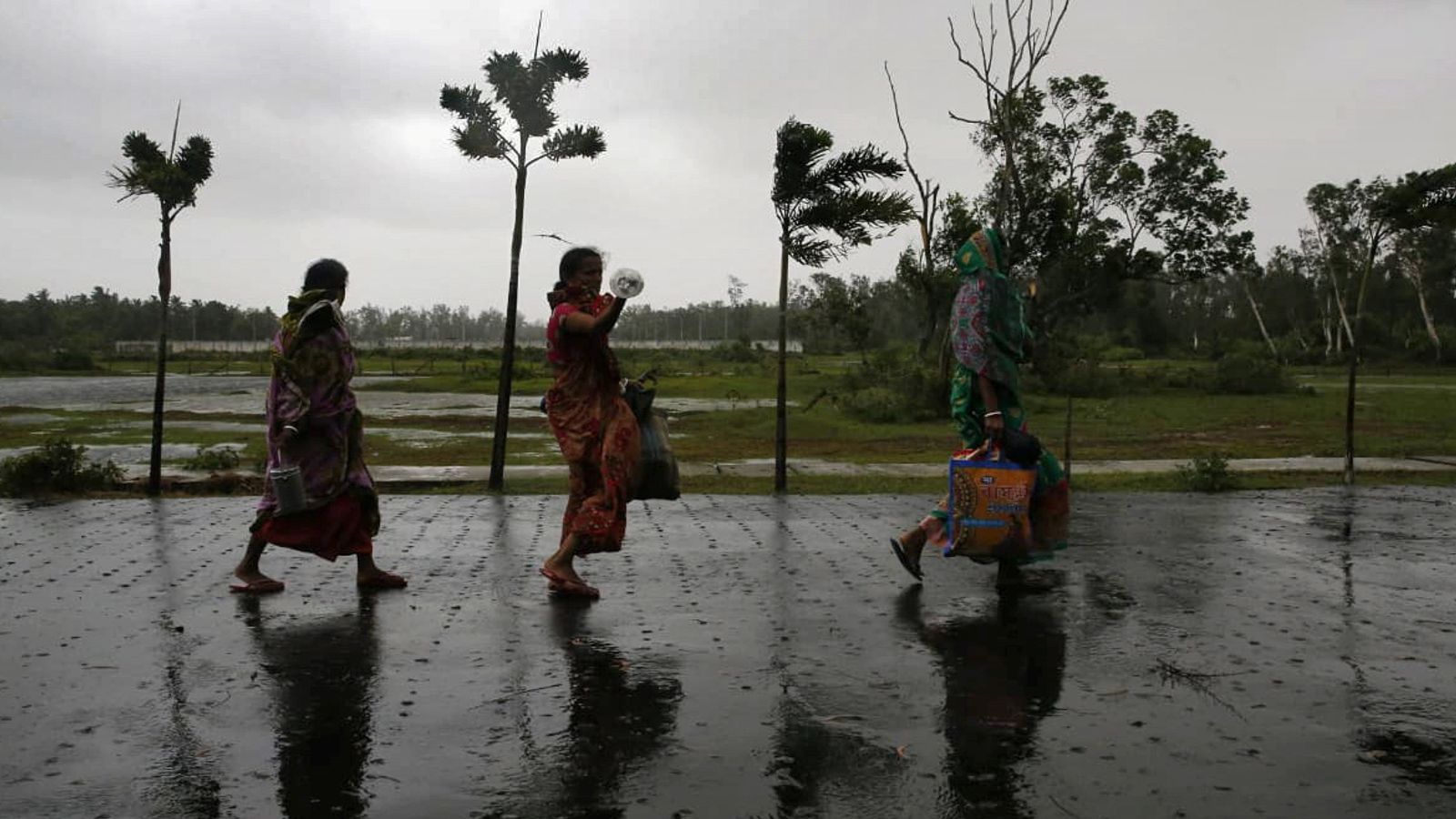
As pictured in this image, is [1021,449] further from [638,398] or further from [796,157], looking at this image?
[796,157]

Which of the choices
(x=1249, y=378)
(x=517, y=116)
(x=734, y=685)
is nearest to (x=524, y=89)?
(x=517, y=116)

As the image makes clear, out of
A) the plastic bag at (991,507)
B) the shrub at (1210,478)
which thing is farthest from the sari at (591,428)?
the shrub at (1210,478)

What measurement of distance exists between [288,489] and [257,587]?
1.99ft

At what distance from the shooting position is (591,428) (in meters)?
6.19

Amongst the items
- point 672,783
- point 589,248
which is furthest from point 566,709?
point 589,248

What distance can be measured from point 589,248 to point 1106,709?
11.7 ft

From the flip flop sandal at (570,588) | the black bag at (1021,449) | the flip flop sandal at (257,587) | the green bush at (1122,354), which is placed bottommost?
the flip flop sandal at (257,587)

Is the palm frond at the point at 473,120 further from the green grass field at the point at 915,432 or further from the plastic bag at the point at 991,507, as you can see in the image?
the plastic bag at the point at 991,507

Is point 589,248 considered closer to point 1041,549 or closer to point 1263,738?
point 1041,549

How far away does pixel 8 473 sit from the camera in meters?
10.9

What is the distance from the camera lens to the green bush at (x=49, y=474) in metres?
10.9

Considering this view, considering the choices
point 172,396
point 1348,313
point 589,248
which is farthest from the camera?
point 1348,313

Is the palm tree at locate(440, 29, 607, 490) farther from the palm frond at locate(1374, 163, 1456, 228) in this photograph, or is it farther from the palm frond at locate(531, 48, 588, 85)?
the palm frond at locate(1374, 163, 1456, 228)

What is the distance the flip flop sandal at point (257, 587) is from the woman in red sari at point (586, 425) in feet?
4.88
